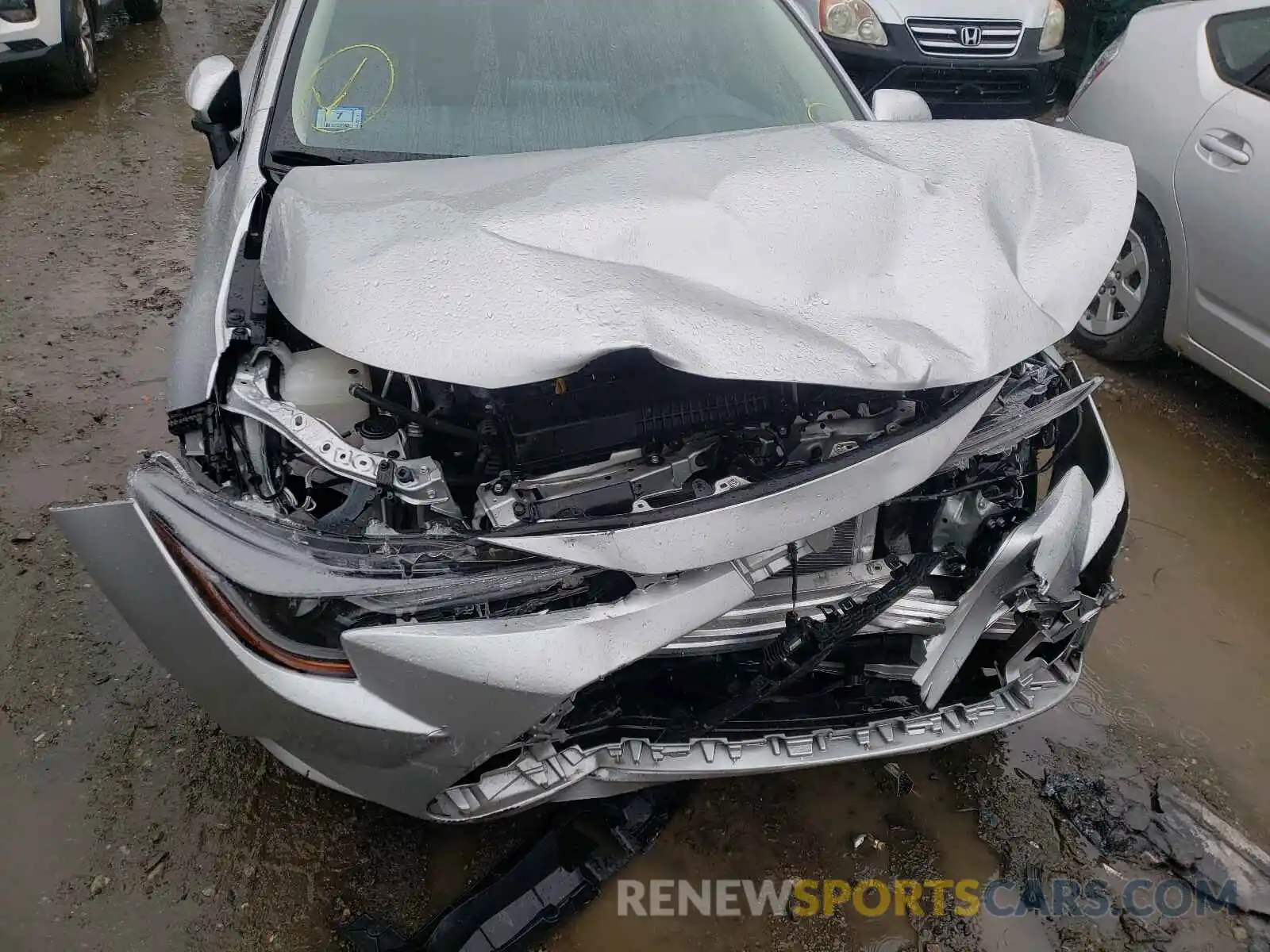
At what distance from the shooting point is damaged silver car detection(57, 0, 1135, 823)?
161cm

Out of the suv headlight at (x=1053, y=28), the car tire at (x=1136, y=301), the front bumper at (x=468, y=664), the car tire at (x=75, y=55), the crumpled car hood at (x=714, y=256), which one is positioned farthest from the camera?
the car tire at (x=75, y=55)

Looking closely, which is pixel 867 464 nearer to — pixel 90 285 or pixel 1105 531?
pixel 1105 531

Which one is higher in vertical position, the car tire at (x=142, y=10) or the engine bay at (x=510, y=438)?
the engine bay at (x=510, y=438)

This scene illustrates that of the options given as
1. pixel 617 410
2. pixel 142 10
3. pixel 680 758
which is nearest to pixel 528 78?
pixel 617 410

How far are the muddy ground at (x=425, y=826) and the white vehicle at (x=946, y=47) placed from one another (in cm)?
267

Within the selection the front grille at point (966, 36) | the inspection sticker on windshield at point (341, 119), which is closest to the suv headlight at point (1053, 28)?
the front grille at point (966, 36)

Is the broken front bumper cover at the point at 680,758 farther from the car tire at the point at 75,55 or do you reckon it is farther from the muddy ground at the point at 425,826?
the car tire at the point at 75,55

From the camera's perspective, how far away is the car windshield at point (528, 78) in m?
2.52

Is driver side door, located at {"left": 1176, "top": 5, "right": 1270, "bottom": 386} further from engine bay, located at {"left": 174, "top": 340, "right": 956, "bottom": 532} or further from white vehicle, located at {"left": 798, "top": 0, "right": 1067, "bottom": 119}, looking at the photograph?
engine bay, located at {"left": 174, "top": 340, "right": 956, "bottom": 532}

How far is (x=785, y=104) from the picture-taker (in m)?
2.79

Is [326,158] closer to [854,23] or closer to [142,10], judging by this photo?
[854,23]

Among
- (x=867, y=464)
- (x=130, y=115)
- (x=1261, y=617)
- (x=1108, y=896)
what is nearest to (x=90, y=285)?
(x=130, y=115)

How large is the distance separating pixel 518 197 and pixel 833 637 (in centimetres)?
116

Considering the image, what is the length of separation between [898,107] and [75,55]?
18.2ft
